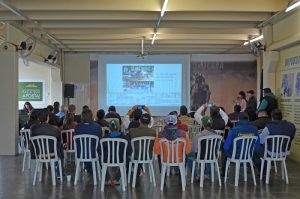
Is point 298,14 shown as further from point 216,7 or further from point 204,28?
point 204,28

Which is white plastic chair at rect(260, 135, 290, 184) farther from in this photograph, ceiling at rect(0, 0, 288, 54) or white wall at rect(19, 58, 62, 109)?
white wall at rect(19, 58, 62, 109)

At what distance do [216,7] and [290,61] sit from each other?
2095 millimetres

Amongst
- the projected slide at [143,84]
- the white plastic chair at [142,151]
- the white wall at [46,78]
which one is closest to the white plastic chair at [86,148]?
the white plastic chair at [142,151]

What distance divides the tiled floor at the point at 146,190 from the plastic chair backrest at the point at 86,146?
0.46 metres

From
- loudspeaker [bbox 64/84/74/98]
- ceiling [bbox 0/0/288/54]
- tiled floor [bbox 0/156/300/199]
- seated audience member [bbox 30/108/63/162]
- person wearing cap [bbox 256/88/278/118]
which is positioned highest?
ceiling [bbox 0/0/288/54]

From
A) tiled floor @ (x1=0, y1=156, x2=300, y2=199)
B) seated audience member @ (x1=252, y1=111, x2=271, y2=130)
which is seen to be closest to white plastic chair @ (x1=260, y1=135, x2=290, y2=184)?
tiled floor @ (x1=0, y1=156, x2=300, y2=199)

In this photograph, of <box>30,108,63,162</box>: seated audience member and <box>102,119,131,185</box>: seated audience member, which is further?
<box>30,108,63,162</box>: seated audience member

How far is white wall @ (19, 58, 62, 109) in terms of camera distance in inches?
633

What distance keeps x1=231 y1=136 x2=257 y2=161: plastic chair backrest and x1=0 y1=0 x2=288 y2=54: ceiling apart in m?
3.31

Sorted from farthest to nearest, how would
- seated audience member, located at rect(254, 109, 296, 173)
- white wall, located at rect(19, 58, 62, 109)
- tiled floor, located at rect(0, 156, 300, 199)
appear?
white wall, located at rect(19, 58, 62, 109) < seated audience member, located at rect(254, 109, 296, 173) < tiled floor, located at rect(0, 156, 300, 199)

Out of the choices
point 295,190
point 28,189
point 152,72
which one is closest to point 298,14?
point 295,190

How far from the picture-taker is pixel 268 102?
951 cm

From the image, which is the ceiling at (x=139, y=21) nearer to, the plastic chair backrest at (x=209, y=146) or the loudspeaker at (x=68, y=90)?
the loudspeaker at (x=68, y=90)

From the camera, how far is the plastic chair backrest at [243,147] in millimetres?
6383
